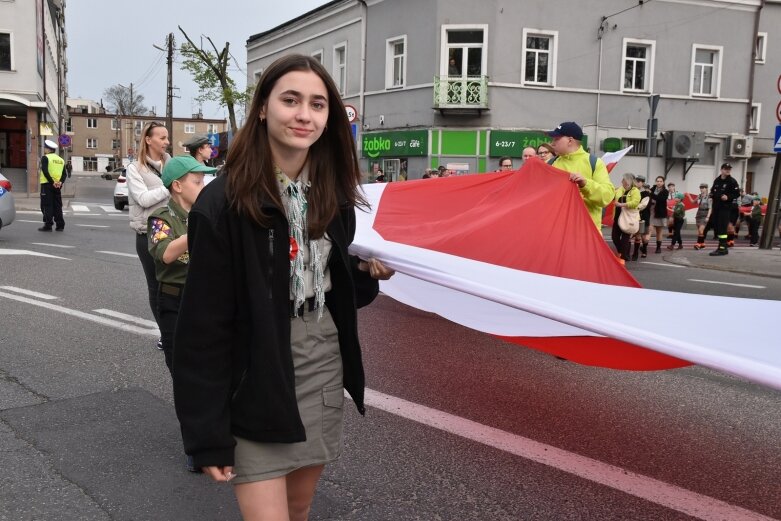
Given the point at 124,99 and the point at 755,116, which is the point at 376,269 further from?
the point at 124,99

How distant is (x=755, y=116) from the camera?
29.6m

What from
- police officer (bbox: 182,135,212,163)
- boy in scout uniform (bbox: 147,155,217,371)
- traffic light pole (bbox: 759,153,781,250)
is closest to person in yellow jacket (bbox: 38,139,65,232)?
police officer (bbox: 182,135,212,163)

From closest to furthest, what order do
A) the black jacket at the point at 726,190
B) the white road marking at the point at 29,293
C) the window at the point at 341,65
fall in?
1. the white road marking at the point at 29,293
2. the black jacket at the point at 726,190
3. the window at the point at 341,65

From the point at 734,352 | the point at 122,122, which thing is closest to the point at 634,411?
the point at 734,352

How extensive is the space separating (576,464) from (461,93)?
23079 mm

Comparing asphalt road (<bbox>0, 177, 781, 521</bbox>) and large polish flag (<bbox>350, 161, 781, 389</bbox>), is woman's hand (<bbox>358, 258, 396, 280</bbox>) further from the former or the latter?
asphalt road (<bbox>0, 177, 781, 521</bbox>)

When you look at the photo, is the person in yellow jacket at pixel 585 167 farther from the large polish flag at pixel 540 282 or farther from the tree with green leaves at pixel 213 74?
the tree with green leaves at pixel 213 74

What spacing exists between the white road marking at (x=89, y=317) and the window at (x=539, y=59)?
2127 centimetres

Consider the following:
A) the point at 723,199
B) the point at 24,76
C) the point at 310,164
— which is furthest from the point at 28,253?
the point at 24,76

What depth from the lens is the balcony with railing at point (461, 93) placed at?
25.6 metres

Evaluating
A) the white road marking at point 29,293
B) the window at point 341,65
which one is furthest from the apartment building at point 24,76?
the white road marking at point 29,293

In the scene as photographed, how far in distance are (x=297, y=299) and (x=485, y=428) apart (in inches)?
102

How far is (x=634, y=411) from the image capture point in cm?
473

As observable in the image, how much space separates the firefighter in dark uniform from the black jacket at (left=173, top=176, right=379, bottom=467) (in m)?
15.6
